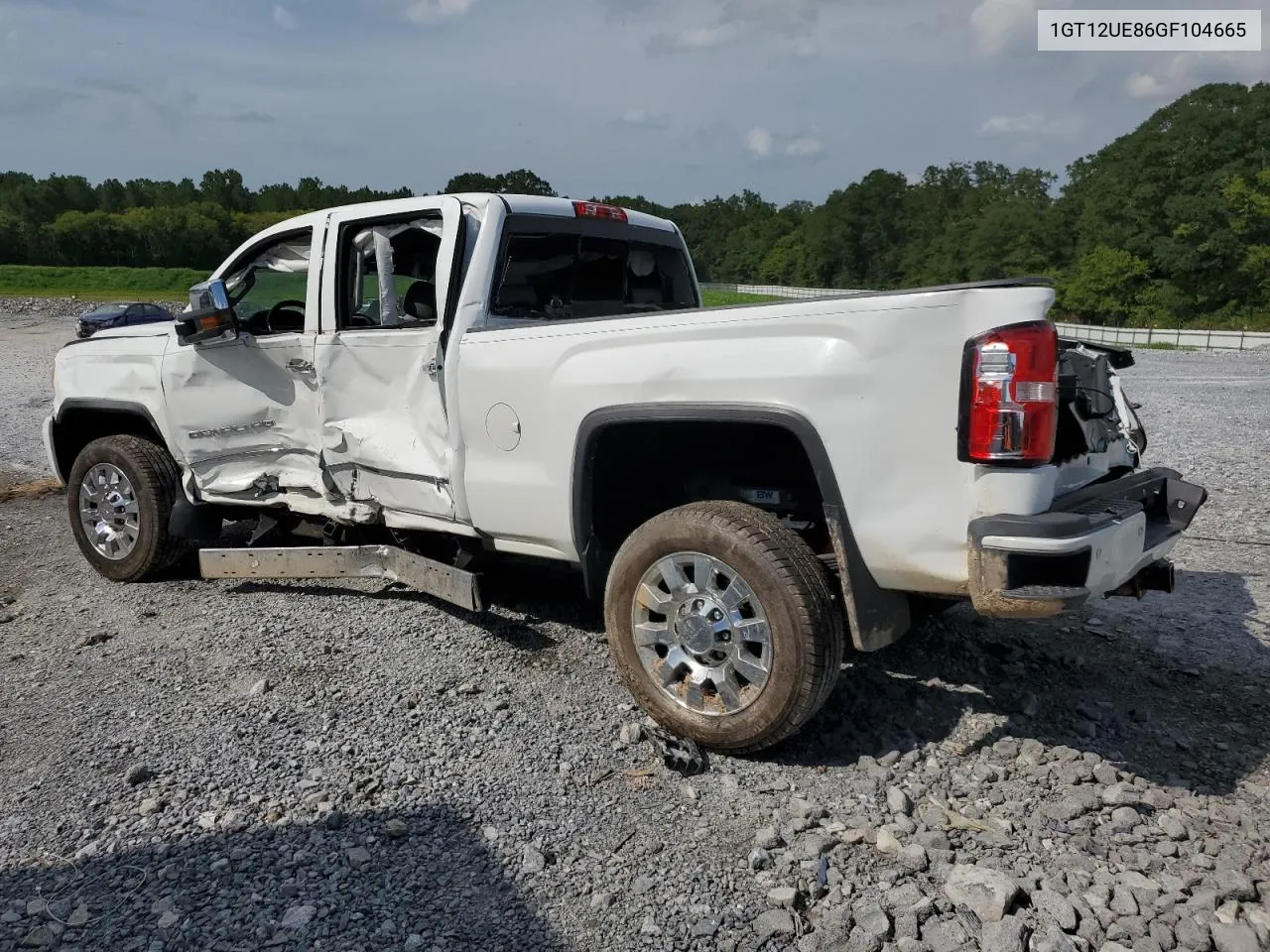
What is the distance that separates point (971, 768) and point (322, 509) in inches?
130

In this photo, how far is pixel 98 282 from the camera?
214 feet

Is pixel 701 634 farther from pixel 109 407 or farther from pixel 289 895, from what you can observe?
pixel 109 407

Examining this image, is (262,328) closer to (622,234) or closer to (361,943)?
(622,234)

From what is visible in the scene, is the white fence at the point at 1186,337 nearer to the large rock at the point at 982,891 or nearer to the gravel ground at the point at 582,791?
the gravel ground at the point at 582,791

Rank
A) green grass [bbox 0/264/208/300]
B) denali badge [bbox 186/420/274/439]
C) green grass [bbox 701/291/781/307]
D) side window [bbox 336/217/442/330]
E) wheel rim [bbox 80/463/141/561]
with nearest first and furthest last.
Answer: green grass [bbox 701/291/781/307] < side window [bbox 336/217/442/330] < denali badge [bbox 186/420/274/439] < wheel rim [bbox 80/463/141/561] < green grass [bbox 0/264/208/300]

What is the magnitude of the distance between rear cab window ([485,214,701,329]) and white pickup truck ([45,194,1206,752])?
0.06ft

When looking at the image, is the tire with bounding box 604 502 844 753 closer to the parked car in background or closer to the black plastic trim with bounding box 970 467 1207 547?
the black plastic trim with bounding box 970 467 1207 547

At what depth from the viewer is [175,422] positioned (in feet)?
17.7

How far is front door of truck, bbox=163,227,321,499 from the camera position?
16.0 ft

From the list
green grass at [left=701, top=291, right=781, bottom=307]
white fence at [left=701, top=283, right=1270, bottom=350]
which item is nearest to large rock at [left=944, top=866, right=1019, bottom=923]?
green grass at [left=701, top=291, right=781, bottom=307]

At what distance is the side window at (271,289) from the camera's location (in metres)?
5.05

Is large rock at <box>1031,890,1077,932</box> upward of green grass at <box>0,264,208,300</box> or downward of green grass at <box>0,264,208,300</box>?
downward

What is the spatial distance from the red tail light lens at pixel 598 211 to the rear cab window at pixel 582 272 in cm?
3

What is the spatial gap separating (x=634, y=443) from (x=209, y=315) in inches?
100
